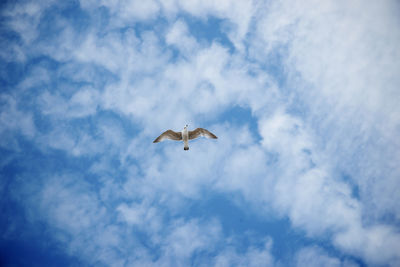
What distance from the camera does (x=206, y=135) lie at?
3869 cm

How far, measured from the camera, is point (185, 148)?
3947 cm

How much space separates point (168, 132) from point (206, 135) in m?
5.23

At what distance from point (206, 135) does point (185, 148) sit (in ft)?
11.7

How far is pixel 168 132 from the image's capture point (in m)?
37.9

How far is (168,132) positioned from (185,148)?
3511 millimetres
